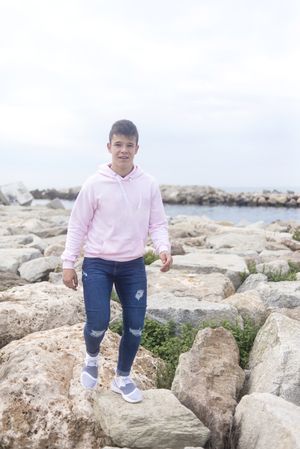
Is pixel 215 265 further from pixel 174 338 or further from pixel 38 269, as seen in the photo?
pixel 174 338

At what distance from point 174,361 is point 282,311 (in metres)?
1.46

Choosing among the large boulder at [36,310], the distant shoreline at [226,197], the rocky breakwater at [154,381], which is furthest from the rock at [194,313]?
the distant shoreline at [226,197]

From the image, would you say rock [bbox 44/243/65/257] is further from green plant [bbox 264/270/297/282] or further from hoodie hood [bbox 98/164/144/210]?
hoodie hood [bbox 98/164/144/210]

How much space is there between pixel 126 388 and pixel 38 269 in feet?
15.2

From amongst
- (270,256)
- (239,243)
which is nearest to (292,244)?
(239,243)

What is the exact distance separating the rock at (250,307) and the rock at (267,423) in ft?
6.12

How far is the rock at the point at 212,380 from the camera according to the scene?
3.96 meters

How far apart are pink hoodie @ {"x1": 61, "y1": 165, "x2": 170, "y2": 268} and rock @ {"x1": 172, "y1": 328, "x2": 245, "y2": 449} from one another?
38.8 inches

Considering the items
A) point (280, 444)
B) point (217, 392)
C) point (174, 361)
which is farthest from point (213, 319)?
point (280, 444)

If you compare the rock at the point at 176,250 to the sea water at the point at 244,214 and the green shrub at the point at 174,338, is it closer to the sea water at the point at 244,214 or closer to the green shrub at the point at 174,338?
the green shrub at the point at 174,338

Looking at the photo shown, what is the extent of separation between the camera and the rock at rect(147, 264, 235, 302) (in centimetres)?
694

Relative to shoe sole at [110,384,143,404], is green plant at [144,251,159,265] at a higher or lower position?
lower

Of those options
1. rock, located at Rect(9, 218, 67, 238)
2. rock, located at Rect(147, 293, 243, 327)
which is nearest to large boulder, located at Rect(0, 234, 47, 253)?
rock, located at Rect(9, 218, 67, 238)

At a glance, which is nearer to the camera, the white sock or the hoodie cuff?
the hoodie cuff
